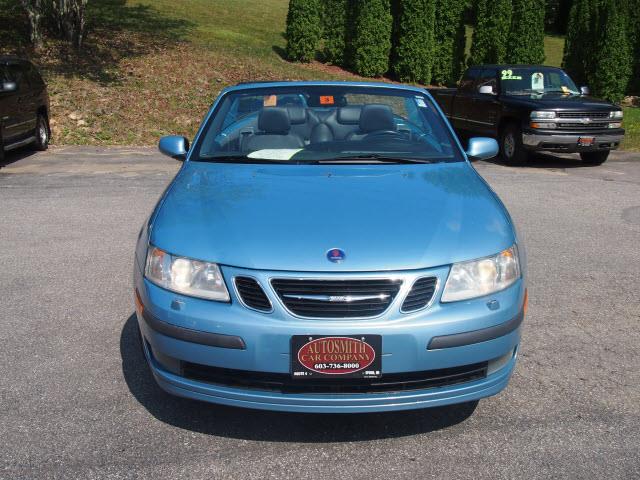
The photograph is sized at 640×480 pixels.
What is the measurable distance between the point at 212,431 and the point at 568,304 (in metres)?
2.93

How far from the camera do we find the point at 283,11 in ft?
110

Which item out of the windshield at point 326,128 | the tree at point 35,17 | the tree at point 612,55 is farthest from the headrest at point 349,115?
the tree at point 612,55

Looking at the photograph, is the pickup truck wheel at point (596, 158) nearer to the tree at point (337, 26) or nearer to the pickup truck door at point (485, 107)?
the pickup truck door at point (485, 107)

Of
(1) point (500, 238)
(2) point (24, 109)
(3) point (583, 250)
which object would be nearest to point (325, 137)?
(1) point (500, 238)

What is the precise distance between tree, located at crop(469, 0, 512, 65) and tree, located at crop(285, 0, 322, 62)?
6.12m

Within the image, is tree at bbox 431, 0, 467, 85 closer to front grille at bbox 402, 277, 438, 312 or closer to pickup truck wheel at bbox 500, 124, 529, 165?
Result: pickup truck wheel at bbox 500, 124, 529, 165

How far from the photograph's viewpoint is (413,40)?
23234mm

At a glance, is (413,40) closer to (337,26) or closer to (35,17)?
(337,26)

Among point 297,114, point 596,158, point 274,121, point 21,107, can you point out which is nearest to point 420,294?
point 274,121

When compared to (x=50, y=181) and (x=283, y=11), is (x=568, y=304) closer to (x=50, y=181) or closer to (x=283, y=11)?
(x=50, y=181)

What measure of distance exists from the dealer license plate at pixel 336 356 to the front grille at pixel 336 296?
0.10 metres

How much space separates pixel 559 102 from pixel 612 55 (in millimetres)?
11902

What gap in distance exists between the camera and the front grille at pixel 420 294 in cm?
290

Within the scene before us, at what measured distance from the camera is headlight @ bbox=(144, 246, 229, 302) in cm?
298
